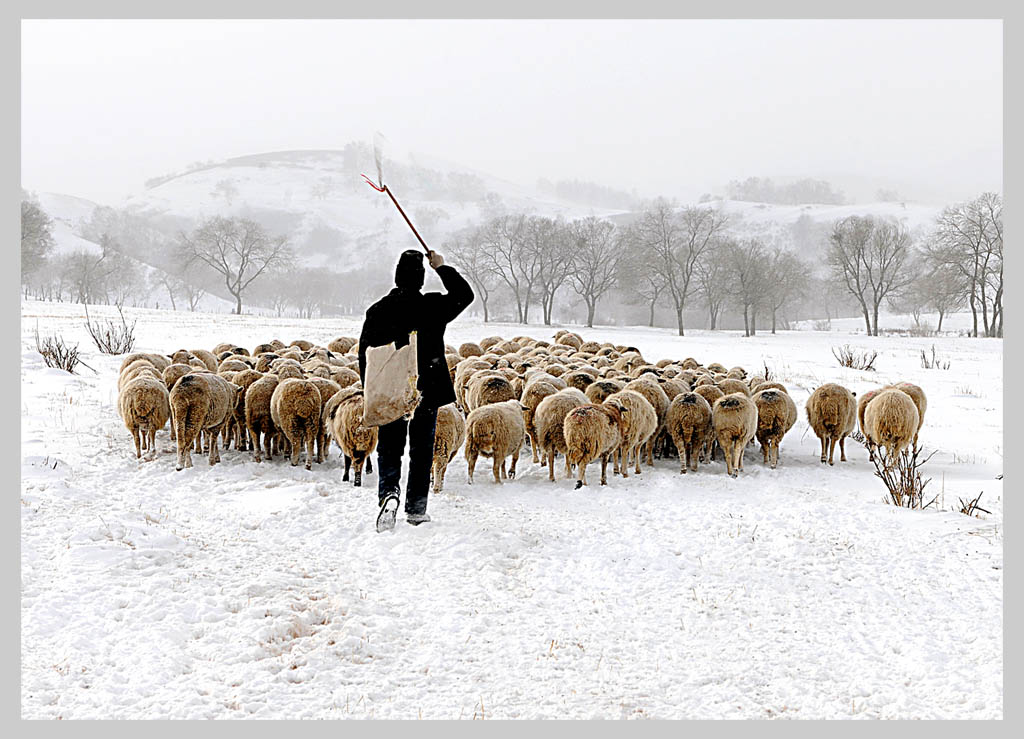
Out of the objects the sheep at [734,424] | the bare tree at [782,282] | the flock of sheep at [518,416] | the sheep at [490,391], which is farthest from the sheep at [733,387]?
the bare tree at [782,282]

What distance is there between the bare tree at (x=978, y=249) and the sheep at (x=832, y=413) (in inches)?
1677

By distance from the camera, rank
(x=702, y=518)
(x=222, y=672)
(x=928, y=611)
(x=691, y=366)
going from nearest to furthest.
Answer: (x=222, y=672) → (x=928, y=611) → (x=702, y=518) → (x=691, y=366)

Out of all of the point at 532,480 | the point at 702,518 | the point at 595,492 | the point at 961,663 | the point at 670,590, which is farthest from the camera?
the point at 532,480

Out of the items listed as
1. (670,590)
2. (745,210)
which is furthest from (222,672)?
(745,210)

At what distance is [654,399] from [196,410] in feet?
18.6

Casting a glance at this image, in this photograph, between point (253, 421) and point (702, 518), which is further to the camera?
point (253, 421)

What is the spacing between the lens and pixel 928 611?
4.71 meters

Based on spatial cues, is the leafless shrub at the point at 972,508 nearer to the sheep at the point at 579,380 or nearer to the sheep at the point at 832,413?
the sheep at the point at 832,413

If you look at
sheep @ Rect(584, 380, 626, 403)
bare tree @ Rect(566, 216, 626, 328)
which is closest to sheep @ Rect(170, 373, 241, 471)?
sheep @ Rect(584, 380, 626, 403)

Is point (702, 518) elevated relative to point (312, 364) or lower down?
lower down

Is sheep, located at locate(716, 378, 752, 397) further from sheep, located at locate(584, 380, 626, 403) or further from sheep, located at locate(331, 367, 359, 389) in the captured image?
sheep, located at locate(331, 367, 359, 389)

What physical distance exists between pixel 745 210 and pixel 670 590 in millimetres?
117538

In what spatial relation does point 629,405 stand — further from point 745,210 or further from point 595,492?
point 745,210

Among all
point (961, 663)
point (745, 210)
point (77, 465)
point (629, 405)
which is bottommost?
point (961, 663)
